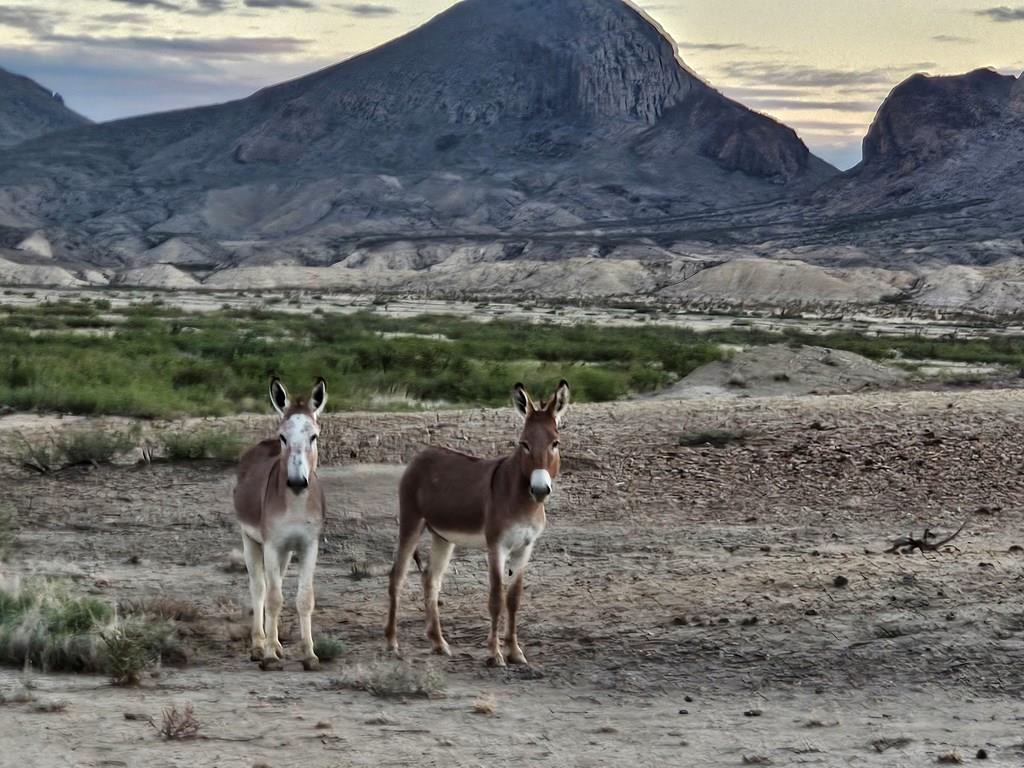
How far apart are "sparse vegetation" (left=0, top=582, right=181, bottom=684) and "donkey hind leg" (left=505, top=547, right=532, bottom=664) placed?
7.89 feet

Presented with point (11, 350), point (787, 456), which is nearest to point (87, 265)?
point (11, 350)

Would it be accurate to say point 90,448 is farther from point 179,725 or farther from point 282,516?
point 179,725

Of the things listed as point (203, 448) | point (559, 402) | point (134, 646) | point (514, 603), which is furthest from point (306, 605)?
point (203, 448)

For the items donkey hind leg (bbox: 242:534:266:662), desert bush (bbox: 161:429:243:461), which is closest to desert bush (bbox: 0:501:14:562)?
desert bush (bbox: 161:429:243:461)

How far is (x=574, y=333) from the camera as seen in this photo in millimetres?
57969

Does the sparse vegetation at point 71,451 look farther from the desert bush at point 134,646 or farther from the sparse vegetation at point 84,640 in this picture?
the desert bush at point 134,646

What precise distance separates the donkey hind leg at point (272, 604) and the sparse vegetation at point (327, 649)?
0.26m

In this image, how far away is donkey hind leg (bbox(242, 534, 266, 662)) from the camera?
412 inches

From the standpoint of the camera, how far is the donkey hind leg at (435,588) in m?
10.8

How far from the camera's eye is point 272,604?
10156 mm

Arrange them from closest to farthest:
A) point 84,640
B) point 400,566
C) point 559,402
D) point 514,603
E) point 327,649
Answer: point 559,402 → point 84,640 → point 514,603 → point 327,649 → point 400,566

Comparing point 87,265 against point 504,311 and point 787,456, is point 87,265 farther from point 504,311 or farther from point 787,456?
point 787,456

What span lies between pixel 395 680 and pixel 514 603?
1.23 metres

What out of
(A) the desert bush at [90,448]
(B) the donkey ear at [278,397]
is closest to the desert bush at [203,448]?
(A) the desert bush at [90,448]
